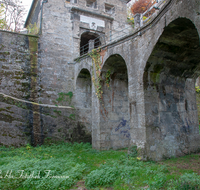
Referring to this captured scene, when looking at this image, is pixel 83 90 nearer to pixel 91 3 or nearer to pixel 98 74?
pixel 98 74

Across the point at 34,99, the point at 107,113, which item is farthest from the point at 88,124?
the point at 34,99

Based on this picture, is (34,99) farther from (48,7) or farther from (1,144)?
(48,7)

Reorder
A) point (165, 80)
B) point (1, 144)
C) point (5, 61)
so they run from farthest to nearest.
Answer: point (5, 61) → point (1, 144) → point (165, 80)

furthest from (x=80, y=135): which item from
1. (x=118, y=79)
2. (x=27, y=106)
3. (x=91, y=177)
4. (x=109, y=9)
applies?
(x=109, y=9)

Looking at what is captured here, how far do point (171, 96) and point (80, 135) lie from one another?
6.13 m

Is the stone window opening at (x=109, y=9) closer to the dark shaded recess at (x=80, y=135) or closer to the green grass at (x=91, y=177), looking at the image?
the dark shaded recess at (x=80, y=135)

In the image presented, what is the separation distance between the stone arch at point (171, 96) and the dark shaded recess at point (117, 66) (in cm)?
252

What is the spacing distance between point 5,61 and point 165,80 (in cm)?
903

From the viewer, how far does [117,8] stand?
51.6 ft

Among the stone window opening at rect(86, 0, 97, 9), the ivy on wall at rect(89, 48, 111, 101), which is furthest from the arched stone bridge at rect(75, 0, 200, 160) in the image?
the stone window opening at rect(86, 0, 97, 9)

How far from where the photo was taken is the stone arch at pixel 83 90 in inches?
485

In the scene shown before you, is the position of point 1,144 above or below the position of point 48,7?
below

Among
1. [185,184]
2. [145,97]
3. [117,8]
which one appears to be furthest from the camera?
[117,8]

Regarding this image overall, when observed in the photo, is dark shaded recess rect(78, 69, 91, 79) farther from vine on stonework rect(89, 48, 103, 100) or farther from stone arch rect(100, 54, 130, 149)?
stone arch rect(100, 54, 130, 149)
